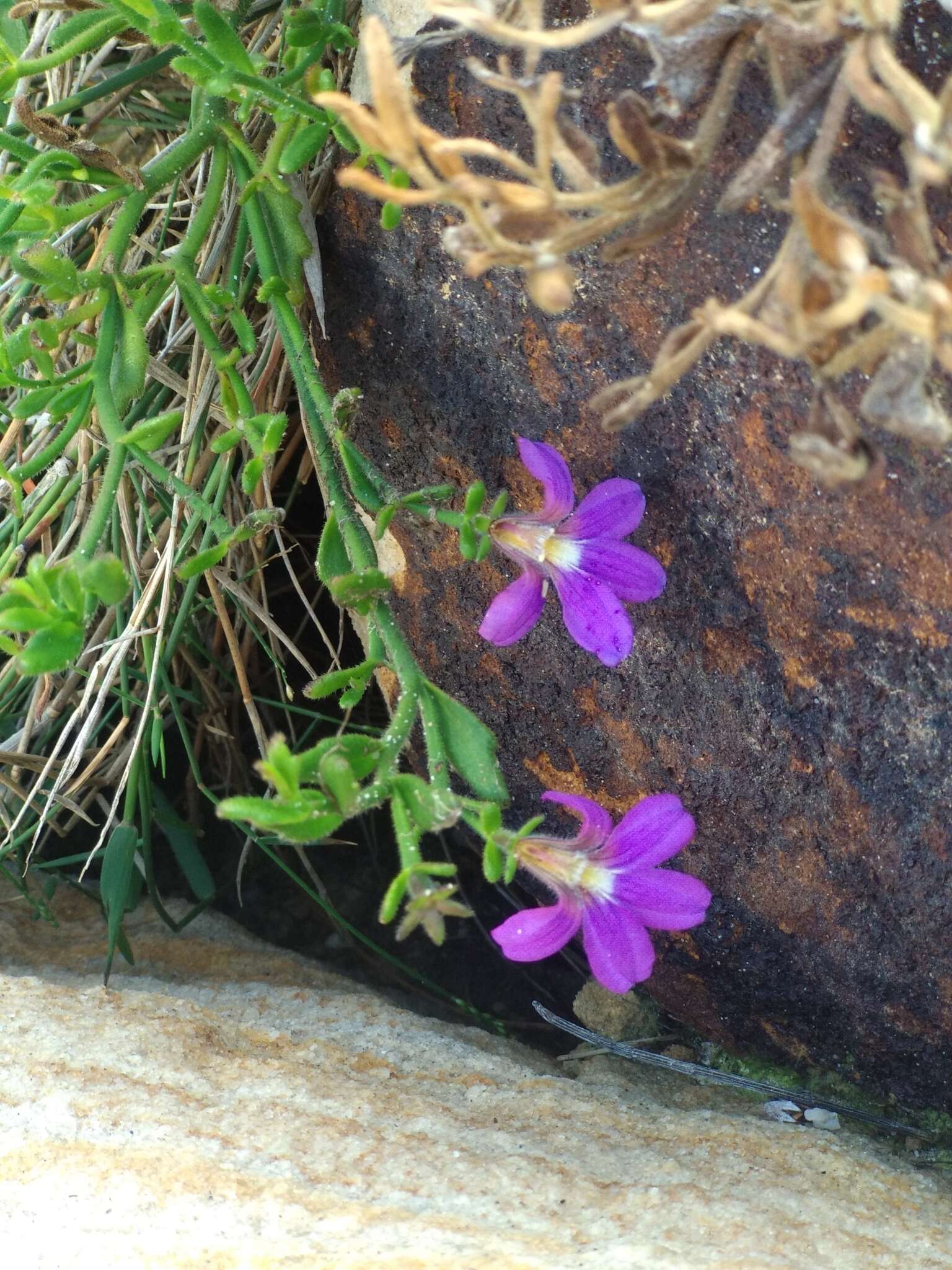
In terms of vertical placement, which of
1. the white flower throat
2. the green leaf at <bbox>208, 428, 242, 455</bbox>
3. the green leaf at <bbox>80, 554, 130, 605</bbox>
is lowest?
the white flower throat

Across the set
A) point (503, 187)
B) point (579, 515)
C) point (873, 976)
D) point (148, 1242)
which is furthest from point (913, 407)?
point (148, 1242)

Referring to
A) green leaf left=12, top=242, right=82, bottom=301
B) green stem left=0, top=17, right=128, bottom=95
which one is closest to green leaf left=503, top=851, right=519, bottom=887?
green leaf left=12, top=242, right=82, bottom=301

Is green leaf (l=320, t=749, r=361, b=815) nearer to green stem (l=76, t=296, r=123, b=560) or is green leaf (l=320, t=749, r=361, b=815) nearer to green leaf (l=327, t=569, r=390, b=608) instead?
green leaf (l=327, t=569, r=390, b=608)

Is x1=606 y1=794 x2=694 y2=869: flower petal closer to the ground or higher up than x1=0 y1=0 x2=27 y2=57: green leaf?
closer to the ground

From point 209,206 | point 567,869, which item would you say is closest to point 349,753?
point 567,869

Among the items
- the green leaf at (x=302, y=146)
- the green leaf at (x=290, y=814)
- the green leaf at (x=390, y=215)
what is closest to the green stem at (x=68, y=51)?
the green leaf at (x=302, y=146)

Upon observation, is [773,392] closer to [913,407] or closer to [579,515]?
[579,515]
